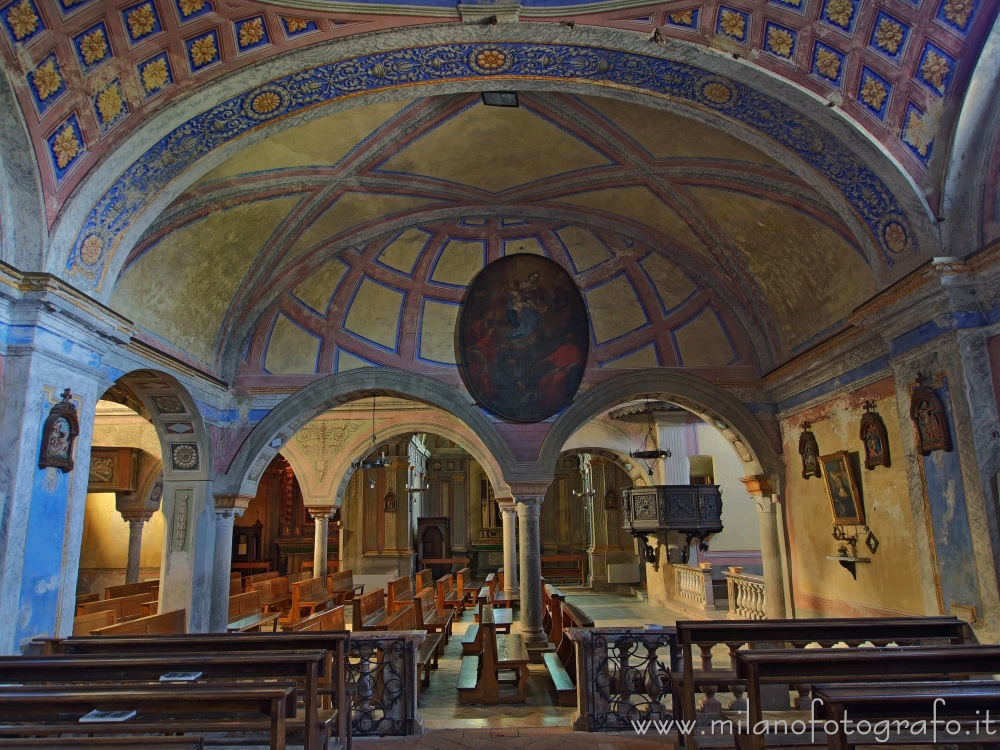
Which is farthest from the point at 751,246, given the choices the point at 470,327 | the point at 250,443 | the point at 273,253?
the point at 250,443

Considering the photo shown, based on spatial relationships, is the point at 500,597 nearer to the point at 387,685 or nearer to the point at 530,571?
the point at 530,571

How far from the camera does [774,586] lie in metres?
10.3

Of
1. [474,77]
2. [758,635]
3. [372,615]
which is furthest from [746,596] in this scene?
[474,77]

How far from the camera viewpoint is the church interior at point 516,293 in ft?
18.7

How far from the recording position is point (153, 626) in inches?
305

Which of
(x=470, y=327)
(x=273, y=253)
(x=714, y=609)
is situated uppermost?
(x=273, y=253)

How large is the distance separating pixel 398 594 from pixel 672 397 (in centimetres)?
624

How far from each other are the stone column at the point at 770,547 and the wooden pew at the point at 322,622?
6168 mm

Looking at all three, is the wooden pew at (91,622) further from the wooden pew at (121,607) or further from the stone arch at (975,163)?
the stone arch at (975,163)

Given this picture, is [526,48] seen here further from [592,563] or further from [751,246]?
[592,563]

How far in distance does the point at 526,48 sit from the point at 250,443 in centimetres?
699

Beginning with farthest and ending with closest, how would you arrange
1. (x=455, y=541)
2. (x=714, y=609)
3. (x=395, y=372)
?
(x=455, y=541) < (x=714, y=609) < (x=395, y=372)

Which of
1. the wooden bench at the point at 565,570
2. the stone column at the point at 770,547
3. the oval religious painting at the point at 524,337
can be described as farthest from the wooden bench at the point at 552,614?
the wooden bench at the point at 565,570

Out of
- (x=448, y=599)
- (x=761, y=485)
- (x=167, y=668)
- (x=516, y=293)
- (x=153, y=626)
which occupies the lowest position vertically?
(x=448, y=599)
